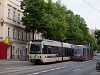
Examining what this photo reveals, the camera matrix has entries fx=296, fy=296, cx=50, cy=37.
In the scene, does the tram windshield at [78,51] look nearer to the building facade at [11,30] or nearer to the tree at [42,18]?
the tree at [42,18]

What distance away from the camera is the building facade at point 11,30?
171 feet

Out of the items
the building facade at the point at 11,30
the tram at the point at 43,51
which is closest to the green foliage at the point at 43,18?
the building facade at the point at 11,30

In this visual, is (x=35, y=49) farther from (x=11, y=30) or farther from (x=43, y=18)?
(x=11, y=30)

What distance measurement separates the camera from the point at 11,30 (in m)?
56.2

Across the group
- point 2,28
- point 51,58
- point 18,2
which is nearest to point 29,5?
point 18,2

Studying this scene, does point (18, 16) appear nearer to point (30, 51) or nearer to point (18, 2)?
point (18, 2)

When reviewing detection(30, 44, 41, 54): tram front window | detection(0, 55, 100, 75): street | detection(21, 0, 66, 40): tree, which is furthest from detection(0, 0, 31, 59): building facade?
detection(0, 55, 100, 75): street

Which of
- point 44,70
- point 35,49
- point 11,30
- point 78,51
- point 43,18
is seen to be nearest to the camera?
point 44,70

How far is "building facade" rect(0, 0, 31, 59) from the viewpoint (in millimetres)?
52250

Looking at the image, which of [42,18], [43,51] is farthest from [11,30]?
[43,51]

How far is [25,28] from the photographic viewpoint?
6025cm

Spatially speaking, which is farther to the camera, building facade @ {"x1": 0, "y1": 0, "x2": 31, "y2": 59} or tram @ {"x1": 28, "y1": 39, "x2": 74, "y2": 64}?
building facade @ {"x1": 0, "y1": 0, "x2": 31, "y2": 59}

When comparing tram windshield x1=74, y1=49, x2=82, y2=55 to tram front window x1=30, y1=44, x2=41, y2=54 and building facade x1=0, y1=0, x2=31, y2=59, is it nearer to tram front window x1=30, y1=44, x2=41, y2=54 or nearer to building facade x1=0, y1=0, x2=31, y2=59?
building facade x1=0, y1=0, x2=31, y2=59

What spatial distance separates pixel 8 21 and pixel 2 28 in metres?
3.01
